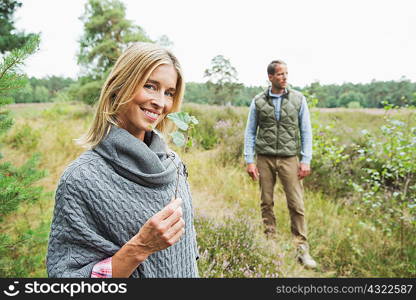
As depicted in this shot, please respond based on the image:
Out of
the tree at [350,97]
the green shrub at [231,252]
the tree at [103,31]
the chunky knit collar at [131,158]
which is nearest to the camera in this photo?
the chunky knit collar at [131,158]

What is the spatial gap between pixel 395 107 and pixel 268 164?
5.06ft

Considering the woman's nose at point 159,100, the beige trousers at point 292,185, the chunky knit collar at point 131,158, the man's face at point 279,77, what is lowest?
the beige trousers at point 292,185

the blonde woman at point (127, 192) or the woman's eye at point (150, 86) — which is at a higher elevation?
the woman's eye at point (150, 86)

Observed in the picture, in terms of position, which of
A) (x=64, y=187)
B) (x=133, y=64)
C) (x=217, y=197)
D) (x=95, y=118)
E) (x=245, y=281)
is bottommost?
(x=217, y=197)

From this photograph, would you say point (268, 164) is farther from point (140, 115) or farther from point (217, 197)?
point (140, 115)

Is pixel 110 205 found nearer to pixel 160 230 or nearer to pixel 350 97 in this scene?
pixel 160 230

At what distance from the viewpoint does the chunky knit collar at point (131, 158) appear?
1152 millimetres

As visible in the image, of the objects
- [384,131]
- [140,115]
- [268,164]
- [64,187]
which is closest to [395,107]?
[384,131]

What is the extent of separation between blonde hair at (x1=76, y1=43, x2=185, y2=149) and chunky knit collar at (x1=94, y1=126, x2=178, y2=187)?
56 mm

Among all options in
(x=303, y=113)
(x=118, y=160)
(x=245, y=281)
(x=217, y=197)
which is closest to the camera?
(x=118, y=160)

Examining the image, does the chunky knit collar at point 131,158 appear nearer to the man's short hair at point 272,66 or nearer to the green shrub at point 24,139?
the man's short hair at point 272,66

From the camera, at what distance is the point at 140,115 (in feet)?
3.95

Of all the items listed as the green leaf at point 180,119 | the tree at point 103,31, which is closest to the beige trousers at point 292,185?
the green leaf at point 180,119

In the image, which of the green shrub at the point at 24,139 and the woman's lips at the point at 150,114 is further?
the green shrub at the point at 24,139
